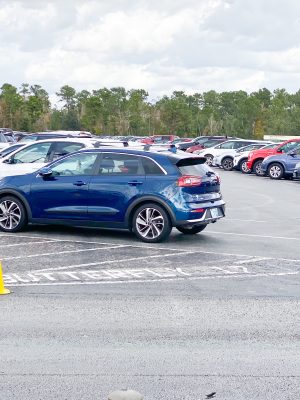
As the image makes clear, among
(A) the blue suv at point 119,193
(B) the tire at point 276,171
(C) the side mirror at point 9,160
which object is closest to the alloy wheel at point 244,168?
(B) the tire at point 276,171

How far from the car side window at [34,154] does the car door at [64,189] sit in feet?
15.0

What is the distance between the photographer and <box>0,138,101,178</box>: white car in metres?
18.8

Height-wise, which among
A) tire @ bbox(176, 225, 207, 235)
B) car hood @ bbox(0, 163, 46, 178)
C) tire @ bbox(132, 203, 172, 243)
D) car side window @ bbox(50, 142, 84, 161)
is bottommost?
tire @ bbox(176, 225, 207, 235)

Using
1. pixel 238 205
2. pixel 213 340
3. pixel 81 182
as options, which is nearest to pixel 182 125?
pixel 238 205

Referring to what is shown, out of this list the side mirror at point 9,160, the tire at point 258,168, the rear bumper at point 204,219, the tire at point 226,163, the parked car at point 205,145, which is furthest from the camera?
the parked car at point 205,145

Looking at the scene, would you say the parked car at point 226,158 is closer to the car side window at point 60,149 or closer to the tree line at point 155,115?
the car side window at point 60,149

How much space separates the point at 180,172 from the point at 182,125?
96751 millimetres

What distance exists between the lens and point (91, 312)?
870 centimetres

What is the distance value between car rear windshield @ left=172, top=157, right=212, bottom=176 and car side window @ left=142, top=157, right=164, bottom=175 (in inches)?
12.2

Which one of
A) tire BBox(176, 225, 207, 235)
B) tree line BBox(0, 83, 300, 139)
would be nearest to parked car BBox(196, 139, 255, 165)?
tire BBox(176, 225, 207, 235)

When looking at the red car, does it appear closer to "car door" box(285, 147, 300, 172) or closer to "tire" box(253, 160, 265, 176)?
"tire" box(253, 160, 265, 176)

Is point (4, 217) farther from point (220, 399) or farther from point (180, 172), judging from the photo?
point (220, 399)

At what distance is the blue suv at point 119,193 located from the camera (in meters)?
13.8

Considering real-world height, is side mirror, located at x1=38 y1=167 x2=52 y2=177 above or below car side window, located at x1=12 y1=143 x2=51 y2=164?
below
